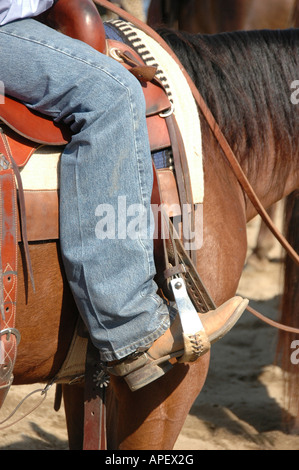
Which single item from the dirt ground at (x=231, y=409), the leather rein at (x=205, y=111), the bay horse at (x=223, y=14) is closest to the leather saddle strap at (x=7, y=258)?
the leather rein at (x=205, y=111)

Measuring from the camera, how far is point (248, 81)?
2146mm

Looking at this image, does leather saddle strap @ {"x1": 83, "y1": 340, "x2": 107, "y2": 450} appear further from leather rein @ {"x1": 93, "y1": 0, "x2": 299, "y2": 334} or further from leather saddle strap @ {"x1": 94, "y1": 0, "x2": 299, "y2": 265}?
leather saddle strap @ {"x1": 94, "y1": 0, "x2": 299, "y2": 265}

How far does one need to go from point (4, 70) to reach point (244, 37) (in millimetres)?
1040

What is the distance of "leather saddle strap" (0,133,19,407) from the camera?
60.4 inches

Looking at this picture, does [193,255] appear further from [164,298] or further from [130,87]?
[130,87]

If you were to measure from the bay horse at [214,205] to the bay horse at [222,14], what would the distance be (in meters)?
2.82

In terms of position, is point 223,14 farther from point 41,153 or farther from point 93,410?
point 93,410

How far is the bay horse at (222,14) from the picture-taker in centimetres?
489

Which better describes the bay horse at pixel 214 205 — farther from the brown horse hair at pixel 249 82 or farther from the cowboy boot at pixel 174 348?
the cowboy boot at pixel 174 348

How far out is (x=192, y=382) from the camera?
197cm

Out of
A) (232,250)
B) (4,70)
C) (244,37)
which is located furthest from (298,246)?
(4,70)

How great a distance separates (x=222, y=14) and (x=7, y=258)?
4.10m

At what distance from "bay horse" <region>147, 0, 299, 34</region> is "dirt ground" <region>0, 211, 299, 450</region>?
2.43 m

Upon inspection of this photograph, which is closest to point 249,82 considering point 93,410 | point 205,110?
point 205,110
